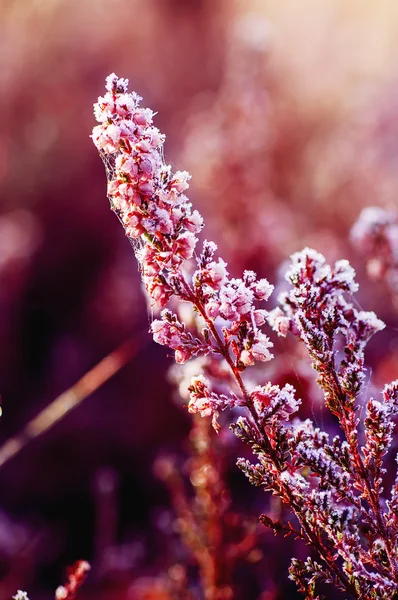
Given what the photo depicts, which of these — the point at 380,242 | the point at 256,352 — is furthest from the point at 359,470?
the point at 380,242

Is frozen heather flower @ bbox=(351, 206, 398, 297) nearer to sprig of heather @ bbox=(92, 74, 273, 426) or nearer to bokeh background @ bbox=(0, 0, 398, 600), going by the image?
bokeh background @ bbox=(0, 0, 398, 600)

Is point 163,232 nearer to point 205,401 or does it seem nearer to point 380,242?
point 205,401

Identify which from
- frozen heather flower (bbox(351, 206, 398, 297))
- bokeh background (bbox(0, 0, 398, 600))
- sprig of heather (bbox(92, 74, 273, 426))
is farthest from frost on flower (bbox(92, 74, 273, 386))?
bokeh background (bbox(0, 0, 398, 600))

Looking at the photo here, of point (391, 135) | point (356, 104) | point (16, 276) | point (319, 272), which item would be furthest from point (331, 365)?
point (356, 104)

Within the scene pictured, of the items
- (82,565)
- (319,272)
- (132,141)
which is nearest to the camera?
(132,141)

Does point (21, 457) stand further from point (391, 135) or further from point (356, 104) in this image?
point (356, 104)
